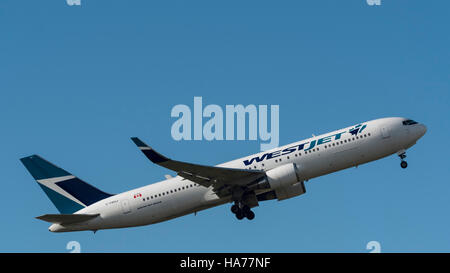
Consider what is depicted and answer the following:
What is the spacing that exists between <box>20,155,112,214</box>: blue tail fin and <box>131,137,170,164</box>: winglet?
9.31m

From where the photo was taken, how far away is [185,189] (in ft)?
148

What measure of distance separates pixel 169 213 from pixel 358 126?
1428cm

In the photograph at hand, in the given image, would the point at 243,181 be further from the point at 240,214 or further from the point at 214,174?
the point at 240,214

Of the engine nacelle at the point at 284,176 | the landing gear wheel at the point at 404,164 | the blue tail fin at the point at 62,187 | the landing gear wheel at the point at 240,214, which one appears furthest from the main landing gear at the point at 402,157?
the blue tail fin at the point at 62,187

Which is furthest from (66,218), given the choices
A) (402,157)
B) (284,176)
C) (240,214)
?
(402,157)

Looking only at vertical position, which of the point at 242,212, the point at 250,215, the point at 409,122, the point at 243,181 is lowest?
the point at 250,215

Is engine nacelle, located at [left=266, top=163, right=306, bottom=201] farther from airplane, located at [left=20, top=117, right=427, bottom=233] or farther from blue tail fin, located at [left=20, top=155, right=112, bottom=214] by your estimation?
blue tail fin, located at [left=20, top=155, right=112, bottom=214]

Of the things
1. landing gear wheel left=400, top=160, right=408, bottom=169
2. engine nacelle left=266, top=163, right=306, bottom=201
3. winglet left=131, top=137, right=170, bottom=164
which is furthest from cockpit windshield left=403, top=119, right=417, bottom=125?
winglet left=131, top=137, right=170, bottom=164

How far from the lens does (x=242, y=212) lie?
44938 mm

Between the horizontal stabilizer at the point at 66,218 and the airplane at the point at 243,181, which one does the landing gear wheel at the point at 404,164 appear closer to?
the airplane at the point at 243,181

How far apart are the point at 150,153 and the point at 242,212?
8665mm

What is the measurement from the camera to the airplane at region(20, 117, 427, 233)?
43.3 metres
